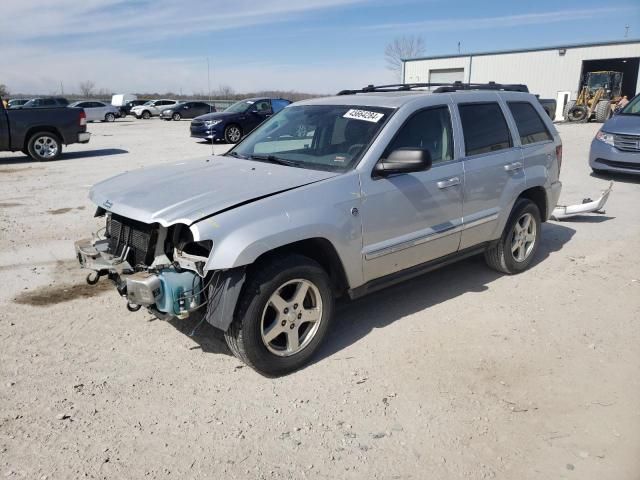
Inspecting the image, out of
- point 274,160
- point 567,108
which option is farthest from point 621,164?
point 567,108

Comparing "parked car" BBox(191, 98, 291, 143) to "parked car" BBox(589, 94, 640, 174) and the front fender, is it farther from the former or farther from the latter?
the front fender

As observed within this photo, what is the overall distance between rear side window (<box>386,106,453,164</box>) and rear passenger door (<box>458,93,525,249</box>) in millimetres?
195

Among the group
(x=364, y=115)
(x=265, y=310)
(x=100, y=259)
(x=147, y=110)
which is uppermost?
(x=364, y=115)

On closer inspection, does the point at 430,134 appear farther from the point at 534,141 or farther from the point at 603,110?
the point at 603,110

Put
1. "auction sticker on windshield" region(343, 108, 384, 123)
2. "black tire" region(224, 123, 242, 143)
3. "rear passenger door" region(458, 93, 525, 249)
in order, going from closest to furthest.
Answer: "auction sticker on windshield" region(343, 108, 384, 123), "rear passenger door" region(458, 93, 525, 249), "black tire" region(224, 123, 242, 143)

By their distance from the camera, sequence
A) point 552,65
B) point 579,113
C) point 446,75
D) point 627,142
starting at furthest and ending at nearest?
1. point 446,75
2. point 552,65
3. point 579,113
4. point 627,142

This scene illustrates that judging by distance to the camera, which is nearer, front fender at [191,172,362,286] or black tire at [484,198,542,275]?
front fender at [191,172,362,286]

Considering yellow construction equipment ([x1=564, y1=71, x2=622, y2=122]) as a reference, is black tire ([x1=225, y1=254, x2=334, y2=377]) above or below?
below

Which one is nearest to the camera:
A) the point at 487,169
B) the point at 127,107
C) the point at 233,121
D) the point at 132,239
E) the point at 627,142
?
the point at 132,239

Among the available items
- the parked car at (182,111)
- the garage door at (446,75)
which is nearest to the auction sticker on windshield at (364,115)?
the parked car at (182,111)

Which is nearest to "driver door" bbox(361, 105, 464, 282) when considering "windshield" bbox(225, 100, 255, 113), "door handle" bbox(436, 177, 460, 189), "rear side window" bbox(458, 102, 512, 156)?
"door handle" bbox(436, 177, 460, 189)

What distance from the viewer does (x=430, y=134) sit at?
4406mm

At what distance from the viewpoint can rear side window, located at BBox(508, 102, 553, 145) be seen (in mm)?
5301

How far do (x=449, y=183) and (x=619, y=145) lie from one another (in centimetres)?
760
